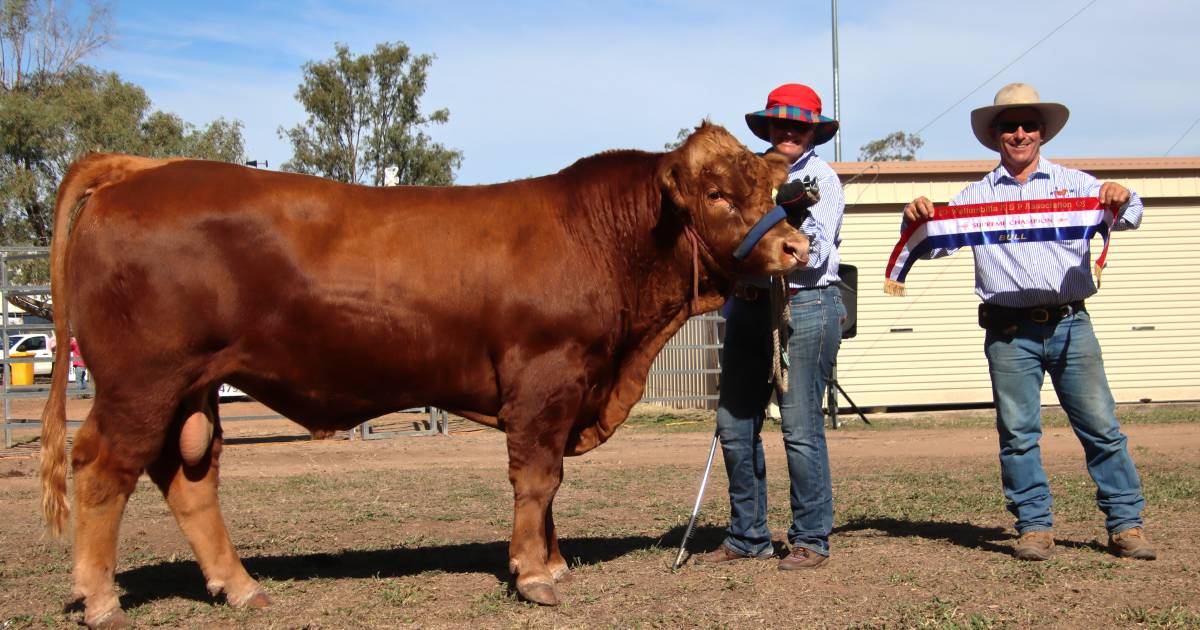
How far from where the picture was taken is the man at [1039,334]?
5637mm

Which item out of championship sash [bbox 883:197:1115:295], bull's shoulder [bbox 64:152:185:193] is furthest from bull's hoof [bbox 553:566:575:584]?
bull's shoulder [bbox 64:152:185:193]

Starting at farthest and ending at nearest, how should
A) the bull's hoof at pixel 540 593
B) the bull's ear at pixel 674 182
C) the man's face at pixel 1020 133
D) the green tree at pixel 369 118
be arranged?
1. the green tree at pixel 369 118
2. the man's face at pixel 1020 133
3. the bull's ear at pixel 674 182
4. the bull's hoof at pixel 540 593

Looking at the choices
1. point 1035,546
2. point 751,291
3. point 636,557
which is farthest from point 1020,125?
point 636,557

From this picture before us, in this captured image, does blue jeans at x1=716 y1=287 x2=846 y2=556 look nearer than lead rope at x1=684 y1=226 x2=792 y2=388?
No

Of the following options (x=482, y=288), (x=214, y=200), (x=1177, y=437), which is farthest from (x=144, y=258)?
(x=1177, y=437)

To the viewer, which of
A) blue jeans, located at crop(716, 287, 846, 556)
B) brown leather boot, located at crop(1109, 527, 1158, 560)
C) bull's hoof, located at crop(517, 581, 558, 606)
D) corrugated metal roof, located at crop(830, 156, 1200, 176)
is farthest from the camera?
corrugated metal roof, located at crop(830, 156, 1200, 176)

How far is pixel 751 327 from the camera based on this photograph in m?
5.61

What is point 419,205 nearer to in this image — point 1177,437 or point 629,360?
point 629,360

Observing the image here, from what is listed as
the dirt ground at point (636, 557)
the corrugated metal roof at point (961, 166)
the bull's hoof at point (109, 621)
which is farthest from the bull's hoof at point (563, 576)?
the corrugated metal roof at point (961, 166)

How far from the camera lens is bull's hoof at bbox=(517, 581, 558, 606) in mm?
4859

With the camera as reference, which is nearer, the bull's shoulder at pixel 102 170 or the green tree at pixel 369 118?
the bull's shoulder at pixel 102 170

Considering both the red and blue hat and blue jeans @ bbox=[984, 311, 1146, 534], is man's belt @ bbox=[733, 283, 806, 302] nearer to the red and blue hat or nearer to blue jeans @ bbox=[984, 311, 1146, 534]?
the red and blue hat

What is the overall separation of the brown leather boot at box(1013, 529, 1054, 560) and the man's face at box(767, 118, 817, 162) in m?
2.29

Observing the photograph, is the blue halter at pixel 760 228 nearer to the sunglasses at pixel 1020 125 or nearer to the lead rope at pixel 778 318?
the lead rope at pixel 778 318
